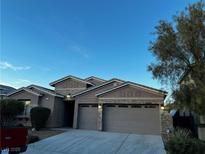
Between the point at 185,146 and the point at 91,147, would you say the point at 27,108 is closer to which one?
the point at 91,147

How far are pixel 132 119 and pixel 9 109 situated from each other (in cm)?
1193

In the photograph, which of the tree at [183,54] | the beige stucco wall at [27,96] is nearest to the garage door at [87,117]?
the beige stucco wall at [27,96]

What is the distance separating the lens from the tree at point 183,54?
43.3 feet

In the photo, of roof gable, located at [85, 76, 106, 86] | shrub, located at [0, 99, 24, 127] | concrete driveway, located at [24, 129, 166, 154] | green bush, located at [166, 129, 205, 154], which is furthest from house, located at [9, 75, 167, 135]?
green bush, located at [166, 129, 205, 154]

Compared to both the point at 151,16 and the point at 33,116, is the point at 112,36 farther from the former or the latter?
the point at 33,116

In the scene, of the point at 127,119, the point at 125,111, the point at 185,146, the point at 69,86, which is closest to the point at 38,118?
the point at 69,86

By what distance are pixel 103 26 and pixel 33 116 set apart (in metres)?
11.6

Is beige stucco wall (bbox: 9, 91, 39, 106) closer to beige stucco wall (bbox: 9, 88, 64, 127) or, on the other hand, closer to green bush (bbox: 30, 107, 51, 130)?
beige stucco wall (bbox: 9, 88, 64, 127)

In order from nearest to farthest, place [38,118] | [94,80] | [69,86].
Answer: [38,118] → [69,86] → [94,80]

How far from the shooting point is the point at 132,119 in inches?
680

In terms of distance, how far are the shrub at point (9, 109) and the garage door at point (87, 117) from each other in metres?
6.22

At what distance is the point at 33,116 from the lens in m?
18.0

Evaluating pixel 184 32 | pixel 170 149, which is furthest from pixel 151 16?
pixel 170 149

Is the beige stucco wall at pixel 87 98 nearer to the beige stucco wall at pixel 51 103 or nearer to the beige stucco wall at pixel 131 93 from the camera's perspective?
the beige stucco wall at pixel 131 93
